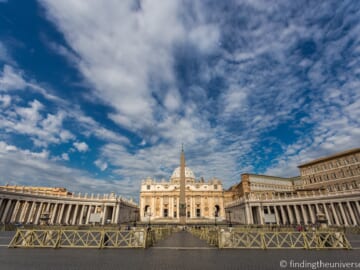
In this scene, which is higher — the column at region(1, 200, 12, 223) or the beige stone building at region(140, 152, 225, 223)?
the beige stone building at region(140, 152, 225, 223)

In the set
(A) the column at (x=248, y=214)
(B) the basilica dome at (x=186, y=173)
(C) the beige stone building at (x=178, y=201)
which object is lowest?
(A) the column at (x=248, y=214)

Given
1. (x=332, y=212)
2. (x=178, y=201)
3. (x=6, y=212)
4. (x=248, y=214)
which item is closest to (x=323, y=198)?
(x=332, y=212)

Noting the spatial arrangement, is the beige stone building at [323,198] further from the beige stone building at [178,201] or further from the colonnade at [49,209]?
the colonnade at [49,209]

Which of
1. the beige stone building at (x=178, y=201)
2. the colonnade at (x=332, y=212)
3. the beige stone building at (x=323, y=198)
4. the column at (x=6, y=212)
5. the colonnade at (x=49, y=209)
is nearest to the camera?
the column at (x=6, y=212)

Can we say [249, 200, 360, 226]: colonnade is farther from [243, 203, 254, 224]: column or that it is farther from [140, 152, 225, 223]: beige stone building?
[140, 152, 225, 223]: beige stone building

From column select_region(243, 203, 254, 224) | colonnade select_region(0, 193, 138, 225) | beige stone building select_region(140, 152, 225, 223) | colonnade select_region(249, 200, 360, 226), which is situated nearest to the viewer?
colonnade select_region(249, 200, 360, 226)

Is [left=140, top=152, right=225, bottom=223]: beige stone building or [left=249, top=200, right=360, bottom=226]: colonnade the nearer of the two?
[left=249, top=200, right=360, bottom=226]: colonnade

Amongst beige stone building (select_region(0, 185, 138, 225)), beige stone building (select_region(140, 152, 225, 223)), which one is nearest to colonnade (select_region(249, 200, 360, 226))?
beige stone building (select_region(140, 152, 225, 223))

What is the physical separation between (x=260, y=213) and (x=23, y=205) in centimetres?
6481

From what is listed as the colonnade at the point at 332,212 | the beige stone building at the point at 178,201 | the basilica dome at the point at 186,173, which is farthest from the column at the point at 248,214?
the basilica dome at the point at 186,173

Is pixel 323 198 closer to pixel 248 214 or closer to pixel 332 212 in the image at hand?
pixel 332 212

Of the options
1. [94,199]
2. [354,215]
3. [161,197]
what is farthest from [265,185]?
[94,199]

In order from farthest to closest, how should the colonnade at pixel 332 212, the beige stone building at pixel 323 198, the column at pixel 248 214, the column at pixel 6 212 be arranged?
the column at pixel 248 214, the beige stone building at pixel 323 198, the colonnade at pixel 332 212, the column at pixel 6 212

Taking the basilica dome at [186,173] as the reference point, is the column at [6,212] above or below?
below
